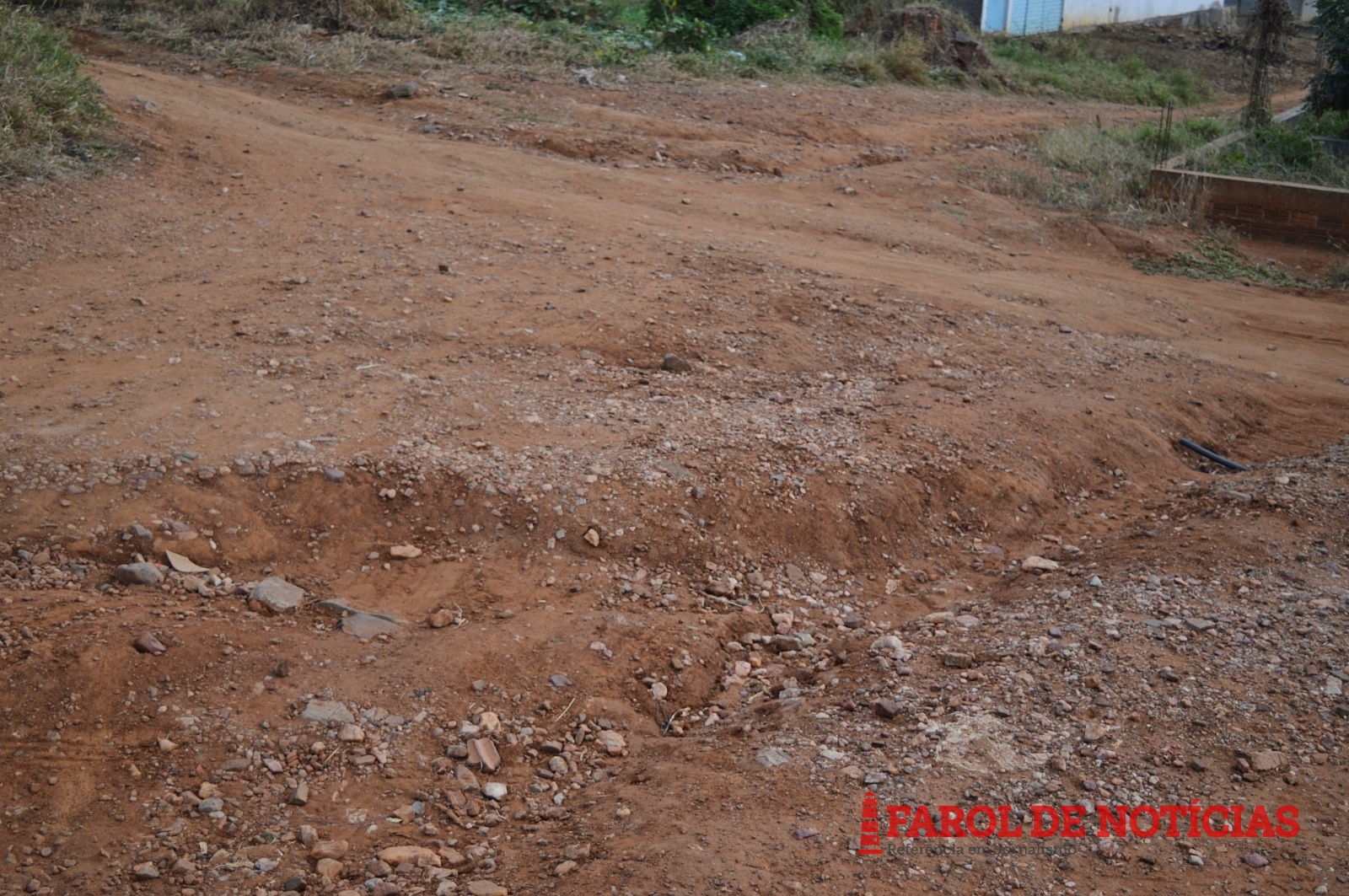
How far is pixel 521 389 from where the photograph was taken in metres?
4.75

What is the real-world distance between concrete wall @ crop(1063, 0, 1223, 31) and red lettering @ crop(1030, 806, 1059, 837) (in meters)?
19.5

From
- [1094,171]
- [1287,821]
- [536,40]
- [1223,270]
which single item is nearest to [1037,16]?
[1094,171]

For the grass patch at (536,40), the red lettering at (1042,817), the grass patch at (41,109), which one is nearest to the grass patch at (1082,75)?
the grass patch at (536,40)

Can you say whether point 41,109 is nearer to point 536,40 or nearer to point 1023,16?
point 536,40

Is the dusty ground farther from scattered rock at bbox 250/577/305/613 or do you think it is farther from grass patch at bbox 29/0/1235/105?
grass patch at bbox 29/0/1235/105

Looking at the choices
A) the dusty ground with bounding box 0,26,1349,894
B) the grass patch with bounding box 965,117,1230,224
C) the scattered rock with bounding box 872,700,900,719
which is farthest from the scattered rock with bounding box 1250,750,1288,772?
the grass patch with bounding box 965,117,1230,224

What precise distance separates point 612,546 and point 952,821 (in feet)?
5.34

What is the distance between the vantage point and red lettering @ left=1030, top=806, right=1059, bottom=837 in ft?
8.76

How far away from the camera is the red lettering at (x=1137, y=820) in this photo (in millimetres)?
2662

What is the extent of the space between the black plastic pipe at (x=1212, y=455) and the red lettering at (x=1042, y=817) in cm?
311

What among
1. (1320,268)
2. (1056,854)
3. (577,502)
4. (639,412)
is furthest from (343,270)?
(1320,268)

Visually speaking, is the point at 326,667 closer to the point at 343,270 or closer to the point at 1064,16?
the point at 343,270

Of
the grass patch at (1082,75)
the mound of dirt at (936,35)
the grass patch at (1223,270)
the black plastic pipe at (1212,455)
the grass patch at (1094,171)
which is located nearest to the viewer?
→ the black plastic pipe at (1212,455)

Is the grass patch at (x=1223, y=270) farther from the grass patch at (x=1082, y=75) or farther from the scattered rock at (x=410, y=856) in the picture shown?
the scattered rock at (x=410, y=856)
